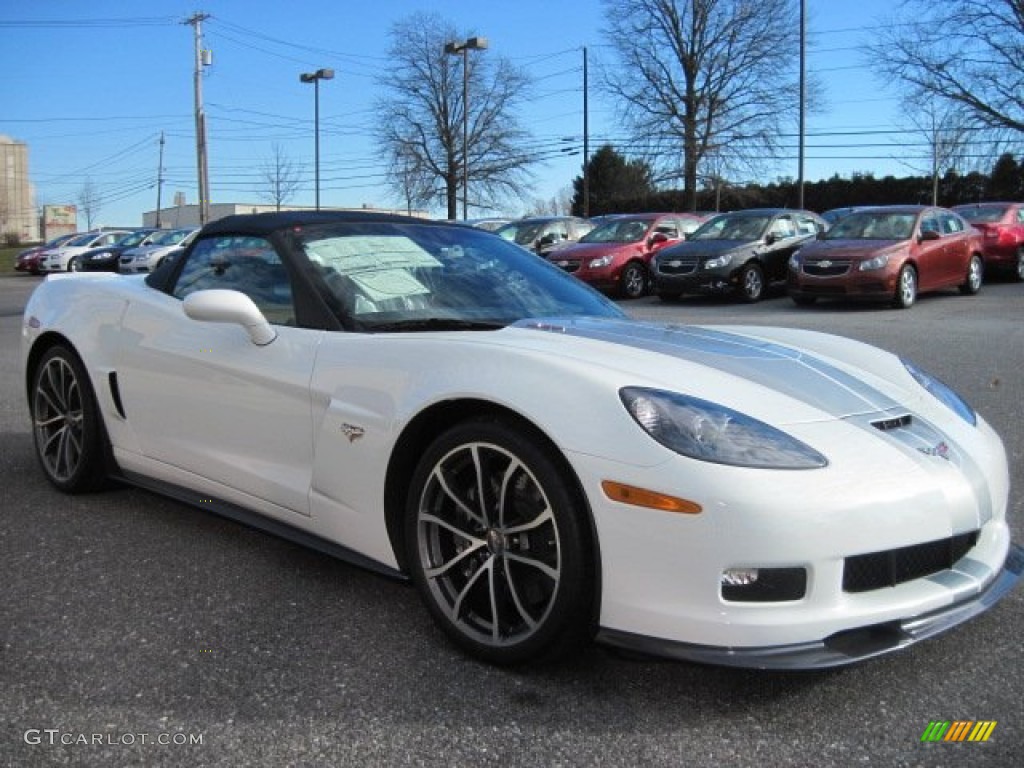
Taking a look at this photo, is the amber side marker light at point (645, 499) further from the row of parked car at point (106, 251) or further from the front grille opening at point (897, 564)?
the row of parked car at point (106, 251)

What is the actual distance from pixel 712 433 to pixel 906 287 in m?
12.4

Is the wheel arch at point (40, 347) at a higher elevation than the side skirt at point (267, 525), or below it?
higher

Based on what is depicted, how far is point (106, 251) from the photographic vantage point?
31750 millimetres

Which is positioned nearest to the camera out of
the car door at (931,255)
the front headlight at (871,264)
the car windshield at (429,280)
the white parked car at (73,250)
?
the car windshield at (429,280)

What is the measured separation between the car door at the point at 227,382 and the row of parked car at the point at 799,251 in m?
11.3

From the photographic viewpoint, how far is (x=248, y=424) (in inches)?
130

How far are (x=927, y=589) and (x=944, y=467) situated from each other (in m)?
0.33

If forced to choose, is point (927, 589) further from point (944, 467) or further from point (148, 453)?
point (148, 453)

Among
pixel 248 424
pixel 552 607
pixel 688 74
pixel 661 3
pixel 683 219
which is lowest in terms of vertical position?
pixel 552 607

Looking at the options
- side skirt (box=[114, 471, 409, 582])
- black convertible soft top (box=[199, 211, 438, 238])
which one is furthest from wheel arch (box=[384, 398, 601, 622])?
black convertible soft top (box=[199, 211, 438, 238])

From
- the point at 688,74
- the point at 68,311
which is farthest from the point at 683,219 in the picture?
the point at 688,74

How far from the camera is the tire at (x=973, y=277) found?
15.3 metres

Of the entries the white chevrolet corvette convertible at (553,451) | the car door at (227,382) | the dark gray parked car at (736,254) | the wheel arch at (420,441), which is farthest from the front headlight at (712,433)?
the dark gray parked car at (736,254)

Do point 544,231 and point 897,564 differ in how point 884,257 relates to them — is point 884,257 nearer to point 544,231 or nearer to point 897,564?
point 544,231
